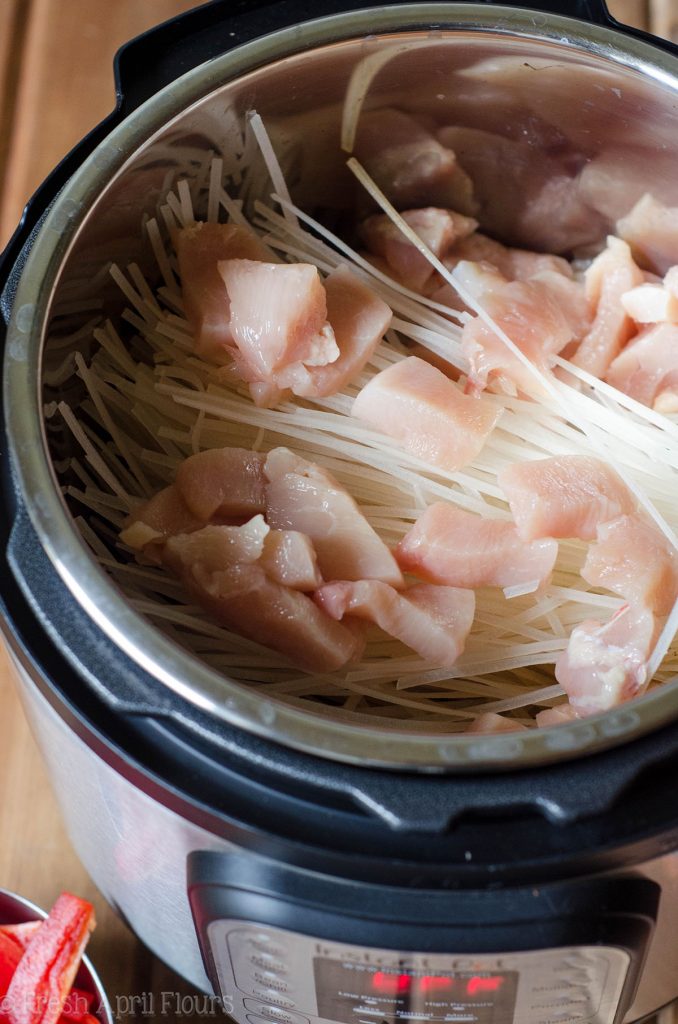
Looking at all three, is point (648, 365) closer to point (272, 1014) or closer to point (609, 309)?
point (609, 309)

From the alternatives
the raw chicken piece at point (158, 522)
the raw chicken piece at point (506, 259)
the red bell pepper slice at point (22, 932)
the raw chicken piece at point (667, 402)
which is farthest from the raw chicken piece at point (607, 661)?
the red bell pepper slice at point (22, 932)

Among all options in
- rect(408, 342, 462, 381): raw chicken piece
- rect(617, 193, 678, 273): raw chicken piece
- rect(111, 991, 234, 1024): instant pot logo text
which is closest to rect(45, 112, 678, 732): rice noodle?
rect(408, 342, 462, 381): raw chicken piece

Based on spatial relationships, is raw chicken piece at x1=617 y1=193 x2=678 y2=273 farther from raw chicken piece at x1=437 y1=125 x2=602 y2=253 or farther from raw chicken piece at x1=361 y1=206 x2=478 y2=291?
raw chicken piece at x1=361 y1=206 x2=478 y2=291

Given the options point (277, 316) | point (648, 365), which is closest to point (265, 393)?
point (277, 316)

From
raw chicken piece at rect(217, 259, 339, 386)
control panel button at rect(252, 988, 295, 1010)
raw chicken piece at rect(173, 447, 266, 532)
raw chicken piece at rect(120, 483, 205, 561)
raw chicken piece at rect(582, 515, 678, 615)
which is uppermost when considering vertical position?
raw chicken piece at rect(217, 259, 339, 386)

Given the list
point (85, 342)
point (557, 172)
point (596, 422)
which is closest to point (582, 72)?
point (557, 172)

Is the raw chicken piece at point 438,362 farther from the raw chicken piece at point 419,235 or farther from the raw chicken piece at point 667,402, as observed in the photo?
the raw chicken piece at point 667,402
